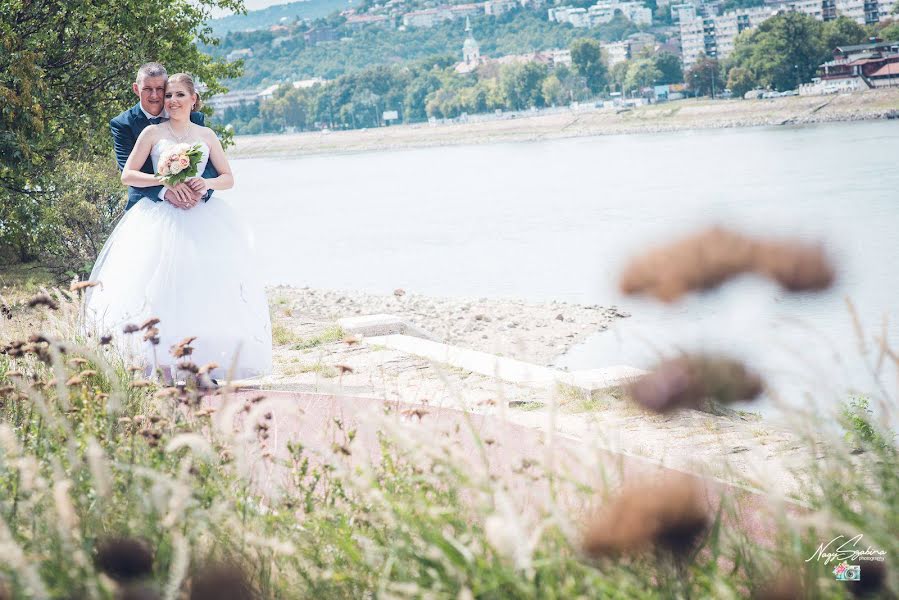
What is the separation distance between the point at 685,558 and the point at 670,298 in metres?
0.75

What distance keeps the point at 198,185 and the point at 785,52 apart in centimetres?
10838

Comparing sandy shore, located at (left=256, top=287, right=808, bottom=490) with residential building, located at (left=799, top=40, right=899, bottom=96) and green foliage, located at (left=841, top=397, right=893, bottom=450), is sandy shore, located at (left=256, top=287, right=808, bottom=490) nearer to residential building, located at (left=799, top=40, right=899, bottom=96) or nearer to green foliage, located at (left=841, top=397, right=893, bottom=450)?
green foliage, located at (left=841, top=397, right=893, bottom=450)

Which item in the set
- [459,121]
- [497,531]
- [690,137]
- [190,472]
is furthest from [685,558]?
[459,121]

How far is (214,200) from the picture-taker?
24.1ft

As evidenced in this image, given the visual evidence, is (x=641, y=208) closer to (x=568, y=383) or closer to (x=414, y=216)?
(x=414, y=216)

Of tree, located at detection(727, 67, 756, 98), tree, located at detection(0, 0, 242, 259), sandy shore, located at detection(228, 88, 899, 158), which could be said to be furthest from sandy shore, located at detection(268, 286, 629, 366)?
tree, located at detection(727, 67, 756, 98)

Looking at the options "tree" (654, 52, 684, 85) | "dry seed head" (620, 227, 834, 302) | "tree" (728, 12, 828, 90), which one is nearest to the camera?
"dry seed head" (620, 227, 834, 302)

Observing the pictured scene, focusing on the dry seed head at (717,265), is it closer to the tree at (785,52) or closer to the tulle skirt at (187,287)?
the tulle skirt at (187,287)

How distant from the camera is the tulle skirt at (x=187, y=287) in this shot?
268 inches

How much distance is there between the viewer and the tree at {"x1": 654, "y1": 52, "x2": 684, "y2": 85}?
5453 inches

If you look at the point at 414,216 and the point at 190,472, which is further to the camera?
the point at 414,216

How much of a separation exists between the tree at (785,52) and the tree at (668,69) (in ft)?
75.2

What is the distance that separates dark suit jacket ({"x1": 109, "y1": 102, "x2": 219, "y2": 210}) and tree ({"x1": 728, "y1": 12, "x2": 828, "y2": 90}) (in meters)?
102

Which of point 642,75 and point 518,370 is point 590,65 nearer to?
point 642,75
